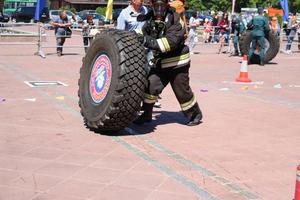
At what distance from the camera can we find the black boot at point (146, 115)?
22.7ft

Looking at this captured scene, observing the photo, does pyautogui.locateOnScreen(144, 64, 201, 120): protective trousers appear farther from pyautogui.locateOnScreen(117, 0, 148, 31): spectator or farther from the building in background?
the building in background

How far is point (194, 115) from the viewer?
7.11m

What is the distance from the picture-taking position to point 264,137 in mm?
6570

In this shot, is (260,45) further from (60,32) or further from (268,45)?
(60,32)

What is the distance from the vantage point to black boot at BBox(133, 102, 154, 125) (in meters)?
6.93

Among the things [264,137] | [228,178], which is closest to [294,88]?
[264,137]

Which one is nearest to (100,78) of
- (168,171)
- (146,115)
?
(146,115)

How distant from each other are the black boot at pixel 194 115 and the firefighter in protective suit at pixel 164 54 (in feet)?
→ 0.05

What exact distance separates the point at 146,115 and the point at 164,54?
3.01ft

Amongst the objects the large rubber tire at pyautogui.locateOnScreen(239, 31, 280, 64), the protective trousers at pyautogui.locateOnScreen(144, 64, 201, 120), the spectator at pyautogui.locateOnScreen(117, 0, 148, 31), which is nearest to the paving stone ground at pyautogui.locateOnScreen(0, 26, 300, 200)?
the protective trousers at pyautogui.locateOnScreen(144, 64, 201, 120)

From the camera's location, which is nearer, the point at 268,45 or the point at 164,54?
the point at 164,54

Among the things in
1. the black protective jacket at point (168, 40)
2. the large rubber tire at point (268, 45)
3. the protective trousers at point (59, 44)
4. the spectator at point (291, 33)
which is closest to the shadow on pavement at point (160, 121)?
the black protective jacket at point (168, 40)

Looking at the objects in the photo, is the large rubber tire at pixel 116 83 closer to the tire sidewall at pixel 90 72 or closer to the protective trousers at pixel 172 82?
the tire sidewall at pixel 90 72

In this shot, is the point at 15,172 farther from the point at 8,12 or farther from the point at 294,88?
the point at 8,12
